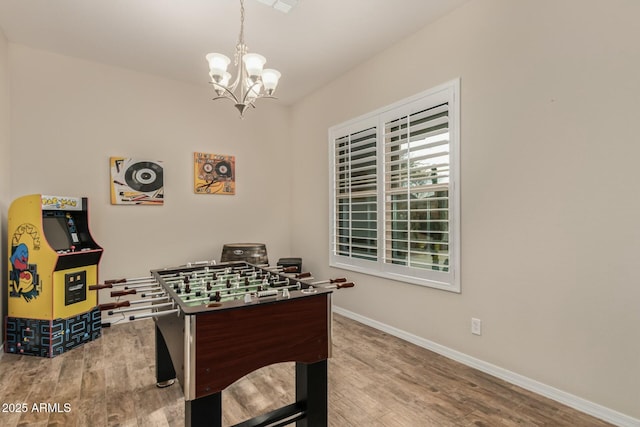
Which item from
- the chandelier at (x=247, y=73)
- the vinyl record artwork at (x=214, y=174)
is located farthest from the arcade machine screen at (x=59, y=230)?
the chandelier at (x=247, y=73)

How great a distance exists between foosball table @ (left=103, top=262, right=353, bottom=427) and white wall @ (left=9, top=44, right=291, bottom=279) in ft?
7.06

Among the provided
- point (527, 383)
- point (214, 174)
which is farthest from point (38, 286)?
point (527, 383)

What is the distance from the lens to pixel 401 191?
3.21m

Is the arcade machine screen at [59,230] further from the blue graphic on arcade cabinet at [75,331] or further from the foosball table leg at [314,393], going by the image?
the foosball table leg at [314,393]

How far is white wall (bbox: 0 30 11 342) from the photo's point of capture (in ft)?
9.78

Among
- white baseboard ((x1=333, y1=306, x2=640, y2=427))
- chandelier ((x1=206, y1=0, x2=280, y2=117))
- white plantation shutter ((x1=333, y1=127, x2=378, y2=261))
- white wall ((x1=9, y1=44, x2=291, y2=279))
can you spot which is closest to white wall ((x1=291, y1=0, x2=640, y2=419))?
white baseboard ((x1=333, y1=306, x2=640, y2=427))

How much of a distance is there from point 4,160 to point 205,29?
7.51 feet

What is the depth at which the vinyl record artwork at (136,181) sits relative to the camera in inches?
149

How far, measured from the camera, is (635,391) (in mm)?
1831

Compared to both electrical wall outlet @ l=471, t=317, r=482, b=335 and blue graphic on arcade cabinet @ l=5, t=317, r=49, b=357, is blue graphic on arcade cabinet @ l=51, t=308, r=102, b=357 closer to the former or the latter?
blue graphic on arcade cabinet @ l=5, t=317, r=49, b=357

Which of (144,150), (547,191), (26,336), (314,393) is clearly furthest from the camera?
(144,150)

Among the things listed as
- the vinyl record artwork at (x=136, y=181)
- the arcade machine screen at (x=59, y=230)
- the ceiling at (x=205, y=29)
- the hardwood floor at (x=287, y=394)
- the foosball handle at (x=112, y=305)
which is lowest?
the hardwood floor at (x=287, y=394)

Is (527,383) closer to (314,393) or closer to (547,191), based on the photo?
(547,191)

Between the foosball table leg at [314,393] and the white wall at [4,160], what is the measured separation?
117 inches
